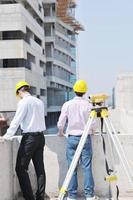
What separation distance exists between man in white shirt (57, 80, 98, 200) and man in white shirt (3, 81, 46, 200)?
0.35 meters

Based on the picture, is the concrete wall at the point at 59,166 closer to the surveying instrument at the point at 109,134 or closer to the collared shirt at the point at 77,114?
the collared shirt at the point at 77,114

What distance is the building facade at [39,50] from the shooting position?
43625mm

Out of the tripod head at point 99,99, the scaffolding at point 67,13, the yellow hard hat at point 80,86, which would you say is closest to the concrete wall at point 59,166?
the yellow hard hat at point 80,86

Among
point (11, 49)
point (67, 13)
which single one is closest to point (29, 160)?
point (11, 49)

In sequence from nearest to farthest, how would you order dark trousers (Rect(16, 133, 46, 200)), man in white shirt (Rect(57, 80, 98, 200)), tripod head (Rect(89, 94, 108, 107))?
tripod head (Rect(89, 94, 108, 107)), dark trousers (Rect(16, 133, 46, 200)), man in white shirt (Rect(57, 80, 98, 200))

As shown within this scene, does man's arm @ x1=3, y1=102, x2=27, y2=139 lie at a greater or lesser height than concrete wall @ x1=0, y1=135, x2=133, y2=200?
greater

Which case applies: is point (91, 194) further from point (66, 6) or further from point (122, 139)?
point (66, 6)

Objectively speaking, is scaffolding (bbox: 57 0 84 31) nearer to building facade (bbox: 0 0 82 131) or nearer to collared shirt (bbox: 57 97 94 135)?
building facade (bbox: 0 0 82 131)

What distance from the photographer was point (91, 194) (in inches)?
225

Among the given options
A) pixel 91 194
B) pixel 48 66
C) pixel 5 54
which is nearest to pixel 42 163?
pixel 91 194

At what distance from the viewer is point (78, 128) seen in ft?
18.8

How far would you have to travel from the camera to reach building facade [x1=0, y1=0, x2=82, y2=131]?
43625mm

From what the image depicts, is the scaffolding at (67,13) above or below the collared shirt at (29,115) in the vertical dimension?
above

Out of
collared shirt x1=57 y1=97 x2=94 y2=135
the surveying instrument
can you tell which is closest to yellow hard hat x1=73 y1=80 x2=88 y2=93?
collared shirt x1=57 y1=97 x2=94 y2=135
